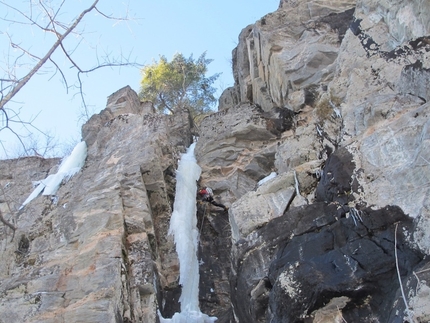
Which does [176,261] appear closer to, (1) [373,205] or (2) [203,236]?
(2) [203,236]

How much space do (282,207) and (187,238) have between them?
2.96 meters

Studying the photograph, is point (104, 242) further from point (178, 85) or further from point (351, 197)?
point (178, 85)

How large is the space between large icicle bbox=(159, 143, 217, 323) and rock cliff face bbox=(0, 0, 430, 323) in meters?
0.18

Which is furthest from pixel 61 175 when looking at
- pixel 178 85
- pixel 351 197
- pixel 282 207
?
pixel 178 85

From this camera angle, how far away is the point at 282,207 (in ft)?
22.4

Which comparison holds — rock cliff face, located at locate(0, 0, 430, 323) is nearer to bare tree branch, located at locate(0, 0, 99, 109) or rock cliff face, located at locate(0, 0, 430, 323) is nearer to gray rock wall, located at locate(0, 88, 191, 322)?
gray rock wall, located at locate(0, 88, 191, 322)

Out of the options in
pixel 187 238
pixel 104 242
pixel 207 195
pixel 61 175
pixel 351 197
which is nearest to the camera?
pixel 351 197

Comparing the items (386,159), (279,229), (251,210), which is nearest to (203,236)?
(251,210)

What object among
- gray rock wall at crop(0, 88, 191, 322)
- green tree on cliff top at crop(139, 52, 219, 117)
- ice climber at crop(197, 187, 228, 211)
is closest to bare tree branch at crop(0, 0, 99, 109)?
gray rock wall at crop(0, 88, 191, 322)

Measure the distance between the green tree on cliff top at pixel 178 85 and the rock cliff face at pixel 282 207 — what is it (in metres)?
7.59

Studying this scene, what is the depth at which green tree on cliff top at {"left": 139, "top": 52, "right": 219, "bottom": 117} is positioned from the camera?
2011 centimetres

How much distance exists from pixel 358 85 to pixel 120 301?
490 cm

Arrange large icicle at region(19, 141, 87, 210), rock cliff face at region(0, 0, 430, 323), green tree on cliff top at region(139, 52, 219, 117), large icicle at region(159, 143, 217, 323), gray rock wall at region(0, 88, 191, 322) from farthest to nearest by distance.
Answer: green tree on cliff top at region(139, 52, 219, 117), large icicle at region(19, 141, 87, 210), large icicle at region(159, 143, 217, 323), gray rock wall at region(0, 88, 191, 322), rock cliff face at region(0, 0, 430, 323)

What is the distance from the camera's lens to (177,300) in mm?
8188
